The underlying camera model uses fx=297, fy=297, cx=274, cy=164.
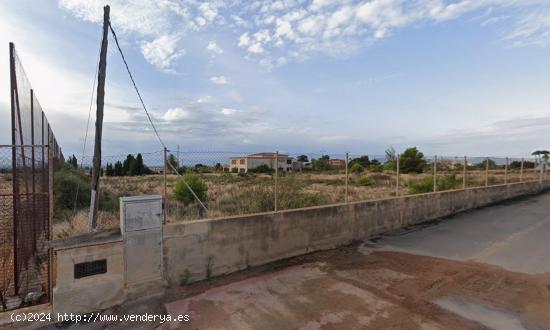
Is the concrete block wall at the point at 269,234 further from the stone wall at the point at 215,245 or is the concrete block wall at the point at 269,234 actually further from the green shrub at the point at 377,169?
the green shrub at the point at 377,169

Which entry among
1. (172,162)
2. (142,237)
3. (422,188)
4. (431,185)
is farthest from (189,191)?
(431,185)

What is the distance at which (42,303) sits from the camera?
4.12m

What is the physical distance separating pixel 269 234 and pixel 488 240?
5496 mm

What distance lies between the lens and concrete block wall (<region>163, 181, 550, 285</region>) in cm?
475

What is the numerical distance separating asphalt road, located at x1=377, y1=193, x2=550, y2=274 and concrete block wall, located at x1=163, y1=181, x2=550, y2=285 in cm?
61

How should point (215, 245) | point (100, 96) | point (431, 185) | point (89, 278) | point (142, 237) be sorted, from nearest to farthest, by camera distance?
1. point (89, 278)
2. point (142, 237)
3. point (215, 245)
4. point (100, 96)
5. point (431, 185)

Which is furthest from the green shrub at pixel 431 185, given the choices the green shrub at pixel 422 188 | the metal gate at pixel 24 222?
the metal gate at pixel 24 222

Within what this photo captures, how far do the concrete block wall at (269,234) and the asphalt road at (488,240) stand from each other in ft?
2.00

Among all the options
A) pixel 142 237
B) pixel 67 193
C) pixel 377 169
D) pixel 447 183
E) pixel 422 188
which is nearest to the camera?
pixel 142 237

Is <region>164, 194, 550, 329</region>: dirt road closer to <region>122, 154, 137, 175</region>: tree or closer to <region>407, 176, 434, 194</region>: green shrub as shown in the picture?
<region>122, 154, 137, 175</region>: tree

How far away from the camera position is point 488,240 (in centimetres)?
719

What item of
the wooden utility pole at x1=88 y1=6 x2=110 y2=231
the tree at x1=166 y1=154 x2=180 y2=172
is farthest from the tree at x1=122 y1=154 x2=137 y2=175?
the tree at x1=166 y1=154 x2=180 y2=172

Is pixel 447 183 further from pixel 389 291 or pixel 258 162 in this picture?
pixel 389 291

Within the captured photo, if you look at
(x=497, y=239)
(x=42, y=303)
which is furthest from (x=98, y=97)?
(x=497, y=239)
